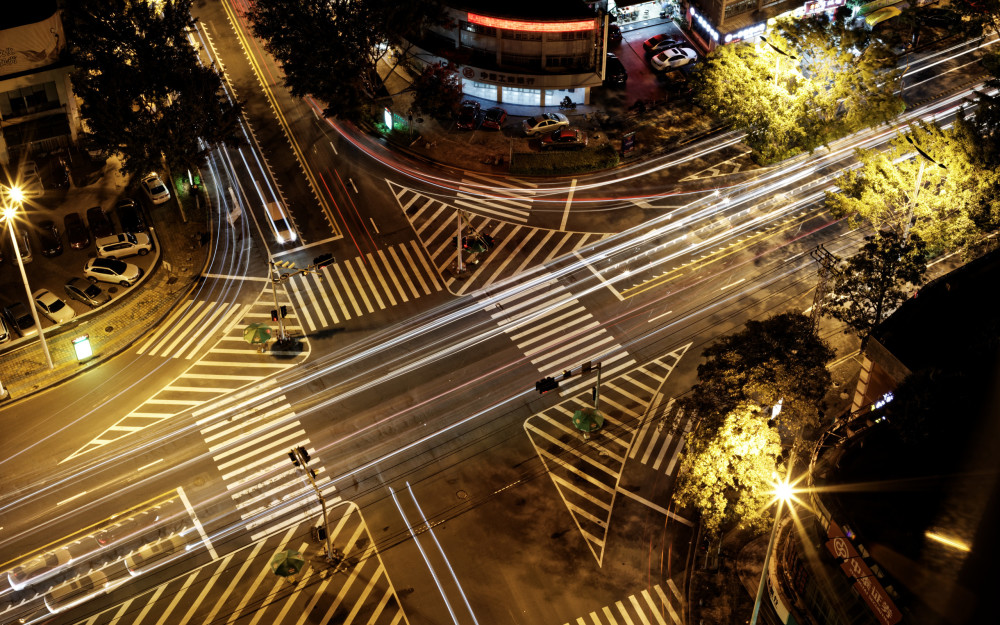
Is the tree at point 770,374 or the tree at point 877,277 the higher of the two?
the tree at point 877,277

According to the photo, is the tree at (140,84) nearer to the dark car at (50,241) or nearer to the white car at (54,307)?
the dark car at (50,241)

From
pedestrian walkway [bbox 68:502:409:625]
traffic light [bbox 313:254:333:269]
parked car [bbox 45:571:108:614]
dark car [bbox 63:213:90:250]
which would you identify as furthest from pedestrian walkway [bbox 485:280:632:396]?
dark car [bbox 63:213:90:250]

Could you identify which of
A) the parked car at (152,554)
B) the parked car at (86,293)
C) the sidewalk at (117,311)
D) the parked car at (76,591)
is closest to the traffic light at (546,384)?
the parked car at (152,554)

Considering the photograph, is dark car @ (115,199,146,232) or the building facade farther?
the building facade

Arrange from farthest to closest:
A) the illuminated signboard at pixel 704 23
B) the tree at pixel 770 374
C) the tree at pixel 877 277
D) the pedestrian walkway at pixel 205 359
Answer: the illuminated signboard at pixel 704 23 < the pedestrian walkway at pixel 205 359 < the tree at pixel 877 277 < the tree at pixel 770 374

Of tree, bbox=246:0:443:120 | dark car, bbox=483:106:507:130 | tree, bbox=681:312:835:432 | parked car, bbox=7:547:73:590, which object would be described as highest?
tree, bbox=246:0:443:120

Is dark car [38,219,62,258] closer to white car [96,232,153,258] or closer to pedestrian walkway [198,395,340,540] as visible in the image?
white car [96,232,153,258]

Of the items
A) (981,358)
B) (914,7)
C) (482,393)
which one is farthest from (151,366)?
(914,7)
